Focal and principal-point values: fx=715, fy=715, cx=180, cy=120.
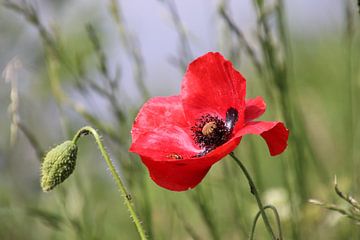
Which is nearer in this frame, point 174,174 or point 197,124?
point 174,174

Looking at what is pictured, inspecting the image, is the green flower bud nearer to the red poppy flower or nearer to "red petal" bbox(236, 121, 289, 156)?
the red poppy flower

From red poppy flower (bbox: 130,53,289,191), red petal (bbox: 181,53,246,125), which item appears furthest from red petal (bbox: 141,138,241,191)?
red petal (bbox: 181,53,246,125)

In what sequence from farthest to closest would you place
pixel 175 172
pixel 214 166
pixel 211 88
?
pixel 214 166 < pixel 211 88 < pixel 175 172

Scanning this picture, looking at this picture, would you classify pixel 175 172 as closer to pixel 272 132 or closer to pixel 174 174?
pixel 174 174

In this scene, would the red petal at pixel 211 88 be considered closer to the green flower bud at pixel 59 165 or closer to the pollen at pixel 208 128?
the pollen at pixel 208 128

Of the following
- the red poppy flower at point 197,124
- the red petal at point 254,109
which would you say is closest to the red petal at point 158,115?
the red poppy flower at point 197,124

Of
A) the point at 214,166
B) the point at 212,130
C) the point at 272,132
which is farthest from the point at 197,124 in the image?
the point at 214,166

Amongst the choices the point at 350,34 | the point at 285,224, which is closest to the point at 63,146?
the point at 350,34
